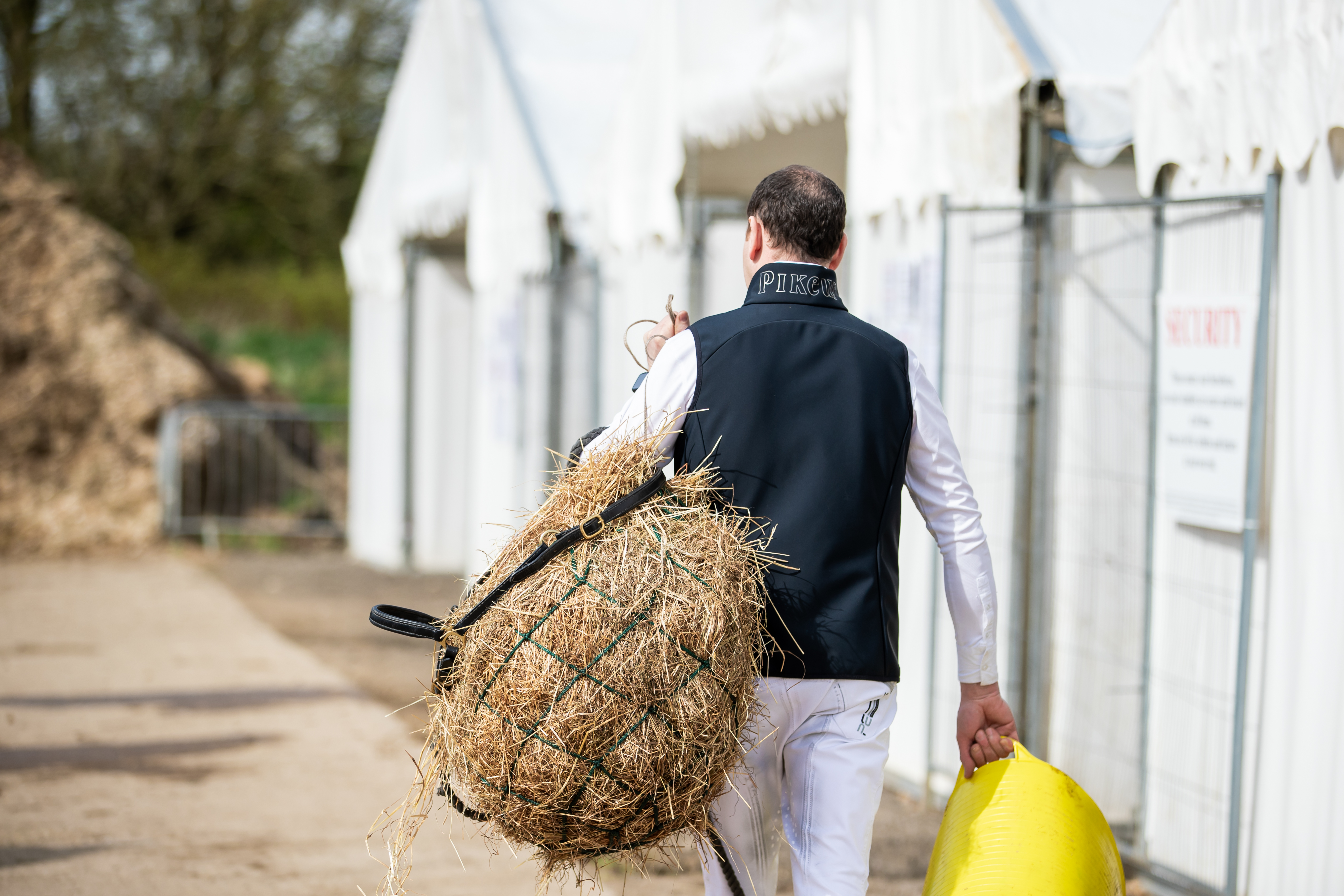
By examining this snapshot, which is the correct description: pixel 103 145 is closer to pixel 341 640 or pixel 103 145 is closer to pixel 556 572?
pixel 341 640

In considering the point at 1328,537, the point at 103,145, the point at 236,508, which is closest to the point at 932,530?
the point at 1328,537

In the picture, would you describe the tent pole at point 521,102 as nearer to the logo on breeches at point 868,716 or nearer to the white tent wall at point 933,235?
the white tent wall at point 933,235

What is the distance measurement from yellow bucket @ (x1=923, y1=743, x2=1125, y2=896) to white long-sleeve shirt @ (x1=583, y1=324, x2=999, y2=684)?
0.74 ft

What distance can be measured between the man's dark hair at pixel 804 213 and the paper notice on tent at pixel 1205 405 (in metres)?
1.92

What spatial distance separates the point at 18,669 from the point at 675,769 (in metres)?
6.81

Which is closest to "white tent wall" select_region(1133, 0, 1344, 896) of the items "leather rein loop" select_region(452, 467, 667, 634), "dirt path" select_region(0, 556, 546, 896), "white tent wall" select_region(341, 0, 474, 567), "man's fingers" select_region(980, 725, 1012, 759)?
"man's fingers" select_region(980, 725, 1012, 759)

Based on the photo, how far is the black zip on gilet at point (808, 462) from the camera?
2539mm

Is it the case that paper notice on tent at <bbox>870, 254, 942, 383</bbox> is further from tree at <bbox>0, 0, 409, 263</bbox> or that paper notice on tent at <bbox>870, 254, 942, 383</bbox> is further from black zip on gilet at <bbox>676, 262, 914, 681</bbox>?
tree at <bbox>0, 0, 409, 263</bbox>

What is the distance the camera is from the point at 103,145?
2498 centimetres

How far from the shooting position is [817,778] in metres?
2.57

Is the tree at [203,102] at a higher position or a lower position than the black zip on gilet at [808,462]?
higher

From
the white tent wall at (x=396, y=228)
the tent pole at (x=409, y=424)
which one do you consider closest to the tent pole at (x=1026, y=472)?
the white tent wall at (x=396, y=228)

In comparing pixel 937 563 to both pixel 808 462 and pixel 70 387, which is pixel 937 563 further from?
pixel 70 387

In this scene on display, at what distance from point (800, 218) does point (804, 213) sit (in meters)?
0.01
